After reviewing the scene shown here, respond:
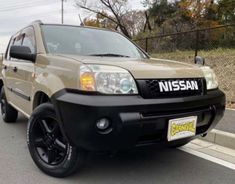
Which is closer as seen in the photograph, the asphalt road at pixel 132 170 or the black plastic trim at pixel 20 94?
the asphalt road at pixel 132 170

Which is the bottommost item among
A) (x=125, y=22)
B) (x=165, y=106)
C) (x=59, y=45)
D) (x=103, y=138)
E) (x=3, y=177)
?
(x=3, y=177)

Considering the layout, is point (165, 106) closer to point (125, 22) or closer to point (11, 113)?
point (11, 113)

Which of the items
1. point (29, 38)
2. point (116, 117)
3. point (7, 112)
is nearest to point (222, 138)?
point (116, 117)

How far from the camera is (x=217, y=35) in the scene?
20.2m

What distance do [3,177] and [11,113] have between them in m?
2.71

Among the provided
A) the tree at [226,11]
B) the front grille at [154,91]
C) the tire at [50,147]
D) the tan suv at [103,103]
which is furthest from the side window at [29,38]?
the tree at [226,11]

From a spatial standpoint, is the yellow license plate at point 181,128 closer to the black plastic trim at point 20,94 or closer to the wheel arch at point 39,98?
the wheel arch at point 39,98

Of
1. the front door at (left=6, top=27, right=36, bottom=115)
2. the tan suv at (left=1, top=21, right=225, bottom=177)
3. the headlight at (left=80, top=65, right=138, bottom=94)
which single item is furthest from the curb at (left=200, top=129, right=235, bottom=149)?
the front door at (left=6, top=27, right=36, bottom=115)

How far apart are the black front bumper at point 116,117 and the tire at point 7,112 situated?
10.3 ft

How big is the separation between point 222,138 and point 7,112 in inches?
148

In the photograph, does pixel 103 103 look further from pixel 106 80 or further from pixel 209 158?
pixel 209 158

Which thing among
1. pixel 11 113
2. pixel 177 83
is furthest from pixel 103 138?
pixel 11 113

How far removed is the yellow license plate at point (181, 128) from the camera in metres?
3.43

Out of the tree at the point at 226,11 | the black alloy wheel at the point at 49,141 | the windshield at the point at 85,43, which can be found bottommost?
the black alloy wheel at the point at 49,141
